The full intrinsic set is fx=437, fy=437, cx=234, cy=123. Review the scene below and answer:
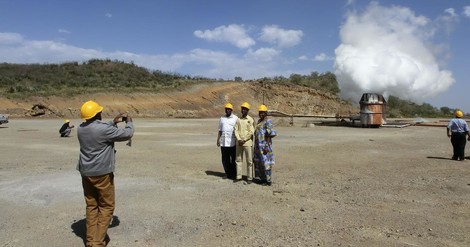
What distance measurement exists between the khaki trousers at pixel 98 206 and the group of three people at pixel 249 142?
4154mm

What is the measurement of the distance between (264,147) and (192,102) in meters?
37.0

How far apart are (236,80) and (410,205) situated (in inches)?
1967

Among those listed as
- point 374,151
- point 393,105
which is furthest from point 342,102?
point 374,151

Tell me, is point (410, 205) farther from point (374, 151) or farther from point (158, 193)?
point (374, 151)

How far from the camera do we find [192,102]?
45.6m

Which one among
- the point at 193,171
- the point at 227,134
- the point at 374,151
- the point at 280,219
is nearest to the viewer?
the point at 280,219

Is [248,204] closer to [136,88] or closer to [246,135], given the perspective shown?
[246,135]

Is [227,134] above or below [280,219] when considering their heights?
above

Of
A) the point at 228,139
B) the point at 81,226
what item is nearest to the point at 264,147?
the point at 228,139

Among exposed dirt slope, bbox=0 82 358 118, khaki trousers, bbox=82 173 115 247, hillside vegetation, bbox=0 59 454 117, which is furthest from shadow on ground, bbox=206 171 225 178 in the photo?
hillside vegetation, bbox=0 59 454 117

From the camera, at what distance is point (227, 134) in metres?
9.43

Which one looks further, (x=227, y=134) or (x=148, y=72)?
(x=148, y=72)

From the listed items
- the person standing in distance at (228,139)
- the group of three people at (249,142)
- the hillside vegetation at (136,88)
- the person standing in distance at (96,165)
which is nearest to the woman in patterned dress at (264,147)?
the group of three people at (249,142)

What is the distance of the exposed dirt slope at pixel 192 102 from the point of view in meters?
37.9
